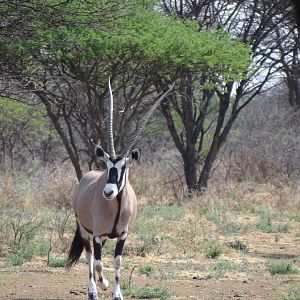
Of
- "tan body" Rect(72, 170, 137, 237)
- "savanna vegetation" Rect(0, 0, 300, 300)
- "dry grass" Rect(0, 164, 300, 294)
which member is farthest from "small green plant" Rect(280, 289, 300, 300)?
"tan body" Rect(72, 170, 137, 237)

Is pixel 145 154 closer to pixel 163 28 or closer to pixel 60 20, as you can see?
pixel 163 28

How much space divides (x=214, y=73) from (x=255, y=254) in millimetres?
4318

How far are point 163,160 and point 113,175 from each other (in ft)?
56.0

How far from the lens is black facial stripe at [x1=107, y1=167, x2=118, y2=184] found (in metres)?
7.72

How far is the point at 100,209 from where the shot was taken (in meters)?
8.10

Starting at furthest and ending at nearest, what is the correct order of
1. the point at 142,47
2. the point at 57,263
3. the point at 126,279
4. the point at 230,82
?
the point at 230,82 → the point at 142,47 → the point at 57,263 → the point at 126,279

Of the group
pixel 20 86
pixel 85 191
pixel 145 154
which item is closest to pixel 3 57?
→ pixel 20 86

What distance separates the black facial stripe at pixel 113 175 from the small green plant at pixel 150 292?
1.06 meters

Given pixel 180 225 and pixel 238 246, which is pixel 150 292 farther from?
pixel 180 225

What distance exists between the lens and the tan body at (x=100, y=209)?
316 inches

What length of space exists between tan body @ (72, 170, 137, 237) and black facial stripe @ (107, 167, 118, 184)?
329 millimetres

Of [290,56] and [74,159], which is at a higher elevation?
[290,56]

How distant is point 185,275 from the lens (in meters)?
9.42

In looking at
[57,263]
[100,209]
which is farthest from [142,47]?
[100,209]
